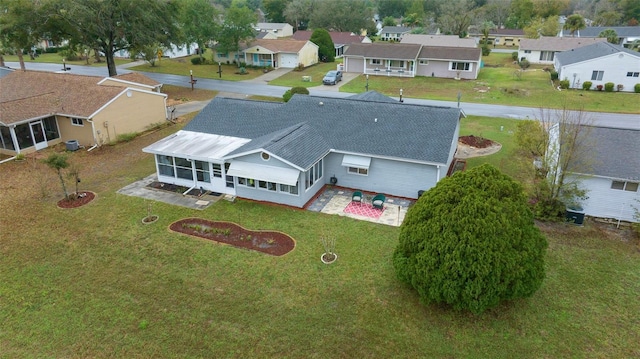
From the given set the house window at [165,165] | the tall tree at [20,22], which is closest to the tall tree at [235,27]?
the tall tree at [20,22]

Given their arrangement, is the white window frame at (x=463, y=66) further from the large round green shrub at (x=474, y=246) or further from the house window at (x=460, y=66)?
the large round green shrub at (x=474, y=246)

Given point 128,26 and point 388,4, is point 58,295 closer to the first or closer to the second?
point 128,26

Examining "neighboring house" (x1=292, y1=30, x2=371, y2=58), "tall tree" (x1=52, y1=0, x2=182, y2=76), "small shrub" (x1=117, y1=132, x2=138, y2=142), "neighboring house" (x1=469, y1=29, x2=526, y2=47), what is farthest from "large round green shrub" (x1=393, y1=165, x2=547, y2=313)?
"neighboring house" (x1=469, y1=29, x2=526, y2=47)

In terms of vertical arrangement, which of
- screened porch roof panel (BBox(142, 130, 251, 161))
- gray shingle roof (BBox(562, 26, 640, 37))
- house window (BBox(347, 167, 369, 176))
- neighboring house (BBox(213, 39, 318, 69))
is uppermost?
gray shingle roof (BBox(562, 26, 640, 37))

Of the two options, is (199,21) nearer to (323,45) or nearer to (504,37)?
(323,45)

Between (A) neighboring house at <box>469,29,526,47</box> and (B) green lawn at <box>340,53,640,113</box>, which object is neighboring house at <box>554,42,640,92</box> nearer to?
(B) green lawn at <box>340,53,640,113</box>

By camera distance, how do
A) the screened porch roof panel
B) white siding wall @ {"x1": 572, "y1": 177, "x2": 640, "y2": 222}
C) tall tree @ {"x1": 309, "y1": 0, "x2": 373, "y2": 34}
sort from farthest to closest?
tall tree @ {"x1": 309, "y1": 0, "x2": 373, "y2": 34}, the screened porch roof panel, white siding wall @ {"x1": 572, "y1": 177, "x2": 640, "y2": 222}
